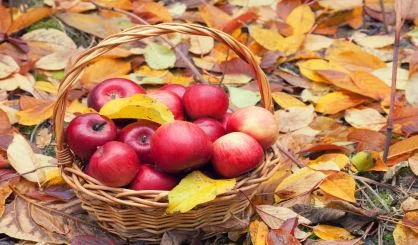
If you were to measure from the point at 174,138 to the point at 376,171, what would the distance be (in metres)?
0.59

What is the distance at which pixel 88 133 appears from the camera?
1.40 meters

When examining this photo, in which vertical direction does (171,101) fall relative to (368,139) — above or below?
above

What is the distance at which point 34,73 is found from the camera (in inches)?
83.3

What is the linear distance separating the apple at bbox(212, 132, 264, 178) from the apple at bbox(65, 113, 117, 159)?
0.73 feet

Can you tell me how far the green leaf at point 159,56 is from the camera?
2156 millimetres

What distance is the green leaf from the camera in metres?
2.16

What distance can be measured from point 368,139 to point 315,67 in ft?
1.47

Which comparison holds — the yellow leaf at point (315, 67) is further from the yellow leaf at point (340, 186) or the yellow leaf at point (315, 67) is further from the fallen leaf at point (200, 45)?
the yellow leaf at point (340, 186)

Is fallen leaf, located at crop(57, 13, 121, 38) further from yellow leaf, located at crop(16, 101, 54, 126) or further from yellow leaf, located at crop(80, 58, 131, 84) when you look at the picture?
yellow leaf, located at crop(16, 101, 54, 126)

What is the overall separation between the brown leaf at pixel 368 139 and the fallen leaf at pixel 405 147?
0.21 ft

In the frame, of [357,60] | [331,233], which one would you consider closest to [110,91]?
[331,233]

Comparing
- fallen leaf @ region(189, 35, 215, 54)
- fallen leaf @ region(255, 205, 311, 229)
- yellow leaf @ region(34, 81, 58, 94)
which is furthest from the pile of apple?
fallen leaf @ region(189, 35, 215, 54)

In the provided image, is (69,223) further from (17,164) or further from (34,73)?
(34,73)

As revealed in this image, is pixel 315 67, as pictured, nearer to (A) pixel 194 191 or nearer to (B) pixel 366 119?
(B) pixel 366 119
